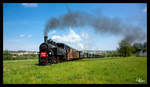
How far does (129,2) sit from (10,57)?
2089 centimetres

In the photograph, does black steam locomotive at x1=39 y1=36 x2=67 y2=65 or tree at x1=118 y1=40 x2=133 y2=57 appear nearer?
black steam locomotive at x1=39 y1=36 x2=67 y2=65

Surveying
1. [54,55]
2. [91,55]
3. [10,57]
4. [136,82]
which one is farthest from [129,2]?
[91,55]

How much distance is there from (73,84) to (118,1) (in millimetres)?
4872

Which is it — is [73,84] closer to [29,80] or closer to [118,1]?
[29,80]

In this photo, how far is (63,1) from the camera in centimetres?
796

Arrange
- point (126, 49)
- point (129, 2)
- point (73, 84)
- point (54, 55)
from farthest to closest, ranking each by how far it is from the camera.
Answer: point (126, 49), point (54, 55), point (129, 2), point (73, 84)

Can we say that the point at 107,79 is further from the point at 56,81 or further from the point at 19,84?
the point at 19,84

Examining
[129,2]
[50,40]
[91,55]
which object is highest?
[129,2]

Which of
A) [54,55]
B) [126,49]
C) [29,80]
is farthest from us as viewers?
[126,49]

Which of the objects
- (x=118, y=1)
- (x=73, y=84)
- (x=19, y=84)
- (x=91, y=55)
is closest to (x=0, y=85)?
(x=19, y=84)

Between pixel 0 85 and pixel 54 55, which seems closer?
pixel 0 85

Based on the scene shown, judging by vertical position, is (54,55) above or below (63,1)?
below

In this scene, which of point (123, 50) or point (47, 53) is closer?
point (47, 53)

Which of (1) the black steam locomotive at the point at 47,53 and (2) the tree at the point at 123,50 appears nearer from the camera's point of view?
(1) the black steam locomotive at the point at 47,53
